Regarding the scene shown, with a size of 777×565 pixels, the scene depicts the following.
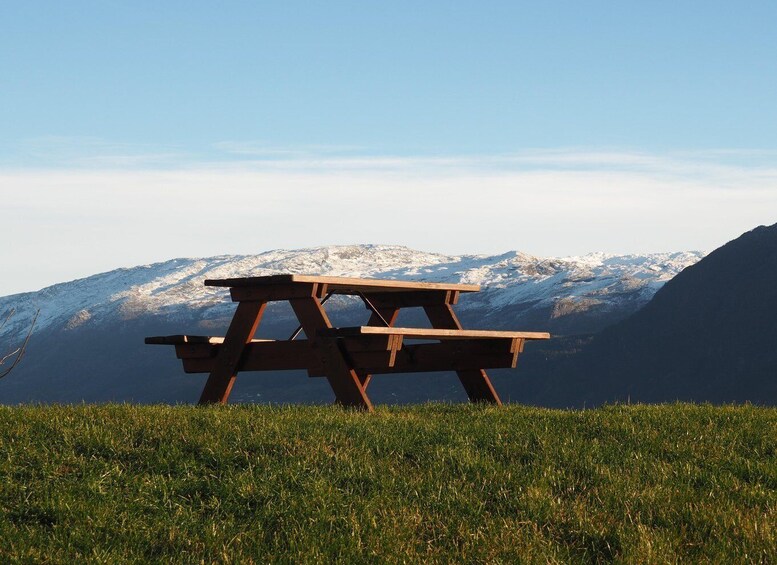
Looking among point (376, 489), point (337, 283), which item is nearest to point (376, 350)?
point (337, 283)

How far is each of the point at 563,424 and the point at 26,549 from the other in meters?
5.70

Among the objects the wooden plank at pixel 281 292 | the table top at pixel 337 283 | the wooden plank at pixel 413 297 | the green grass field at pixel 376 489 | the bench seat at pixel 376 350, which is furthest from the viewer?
the wooden plank at pixel 413 297

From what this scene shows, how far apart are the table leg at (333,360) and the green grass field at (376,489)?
105cm

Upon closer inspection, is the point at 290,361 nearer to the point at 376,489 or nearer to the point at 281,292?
the point at 281,292

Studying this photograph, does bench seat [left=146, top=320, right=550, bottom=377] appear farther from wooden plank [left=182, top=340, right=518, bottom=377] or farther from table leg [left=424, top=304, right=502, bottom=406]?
table leg [left=424, top=304, right=502, bottom=406]

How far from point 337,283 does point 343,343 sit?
0.82m

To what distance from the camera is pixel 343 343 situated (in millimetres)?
12211

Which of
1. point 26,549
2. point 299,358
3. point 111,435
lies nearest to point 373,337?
point 299,358

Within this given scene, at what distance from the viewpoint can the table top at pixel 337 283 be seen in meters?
12.3

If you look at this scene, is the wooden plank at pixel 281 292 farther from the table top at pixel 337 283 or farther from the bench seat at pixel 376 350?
the bench seat at pixel 376 350

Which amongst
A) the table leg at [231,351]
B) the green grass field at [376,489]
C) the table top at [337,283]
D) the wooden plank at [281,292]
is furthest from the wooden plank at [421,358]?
the green grass field at [376,489]

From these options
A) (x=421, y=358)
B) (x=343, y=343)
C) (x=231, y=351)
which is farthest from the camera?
(x=421, y=358)

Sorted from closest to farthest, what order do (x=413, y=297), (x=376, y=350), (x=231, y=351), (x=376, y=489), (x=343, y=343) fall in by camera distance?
(x=376, y=489)
(x=376, y=350)
(x=343, y=343)
(x=231, y=351)
(x=413, y=297)

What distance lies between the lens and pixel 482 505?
8.29 metres
